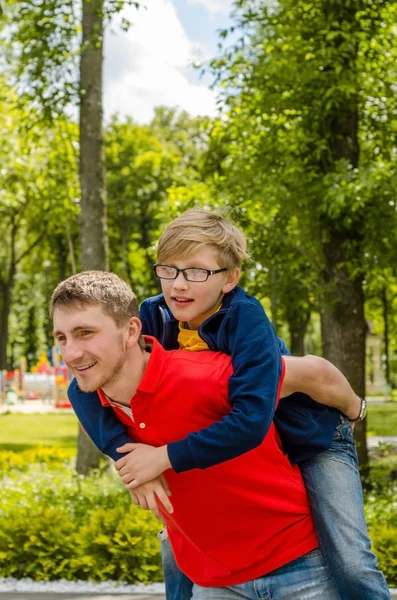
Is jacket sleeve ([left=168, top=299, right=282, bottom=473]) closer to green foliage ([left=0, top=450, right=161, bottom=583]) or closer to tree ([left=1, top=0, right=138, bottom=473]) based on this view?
Result: green foliage ([left=0, top=450, right=161, bottom=583])

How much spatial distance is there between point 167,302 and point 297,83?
6.84 metres

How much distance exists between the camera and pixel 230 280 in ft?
9.25

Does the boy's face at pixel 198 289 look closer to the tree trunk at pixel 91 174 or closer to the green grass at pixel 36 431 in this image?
the tree trunk at pixel 91 174

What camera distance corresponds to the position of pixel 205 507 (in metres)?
2.54

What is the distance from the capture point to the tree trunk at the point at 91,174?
32.2 ft

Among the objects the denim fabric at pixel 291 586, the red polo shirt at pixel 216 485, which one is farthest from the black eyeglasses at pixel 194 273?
the denim fabric at pixel 291 586

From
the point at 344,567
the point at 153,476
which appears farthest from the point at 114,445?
the point at 344,567

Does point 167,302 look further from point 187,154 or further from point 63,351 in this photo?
point 187,154

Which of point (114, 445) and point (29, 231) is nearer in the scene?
point (114, 445)

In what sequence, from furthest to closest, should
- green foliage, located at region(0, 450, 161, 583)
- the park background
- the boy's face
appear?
the park background, green foliage, located at region(0, 450, 161, 583), the boy's face

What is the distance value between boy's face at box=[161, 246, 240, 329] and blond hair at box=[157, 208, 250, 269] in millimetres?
21

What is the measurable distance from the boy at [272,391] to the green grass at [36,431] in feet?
46.3

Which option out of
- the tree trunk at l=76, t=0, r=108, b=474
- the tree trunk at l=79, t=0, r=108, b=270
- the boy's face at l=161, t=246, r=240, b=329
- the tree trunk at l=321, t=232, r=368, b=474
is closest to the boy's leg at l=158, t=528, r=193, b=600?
the boy's face at l=161, t=246, r=240, b=329

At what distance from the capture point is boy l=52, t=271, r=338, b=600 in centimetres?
243
